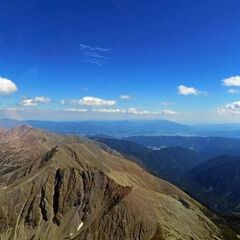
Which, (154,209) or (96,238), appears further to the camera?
(154,209)

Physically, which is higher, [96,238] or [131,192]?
[131,192]

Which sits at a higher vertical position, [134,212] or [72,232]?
[134,212]

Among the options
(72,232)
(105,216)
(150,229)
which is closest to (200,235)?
(150,229)

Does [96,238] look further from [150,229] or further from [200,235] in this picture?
[200,235]

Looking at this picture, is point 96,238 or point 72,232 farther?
point 72,232

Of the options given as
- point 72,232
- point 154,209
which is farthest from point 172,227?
point 72,232

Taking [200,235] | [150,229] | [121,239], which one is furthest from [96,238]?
[200,235]

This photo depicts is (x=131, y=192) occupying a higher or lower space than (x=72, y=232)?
higher

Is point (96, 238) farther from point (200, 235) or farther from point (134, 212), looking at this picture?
point (200, 235)
